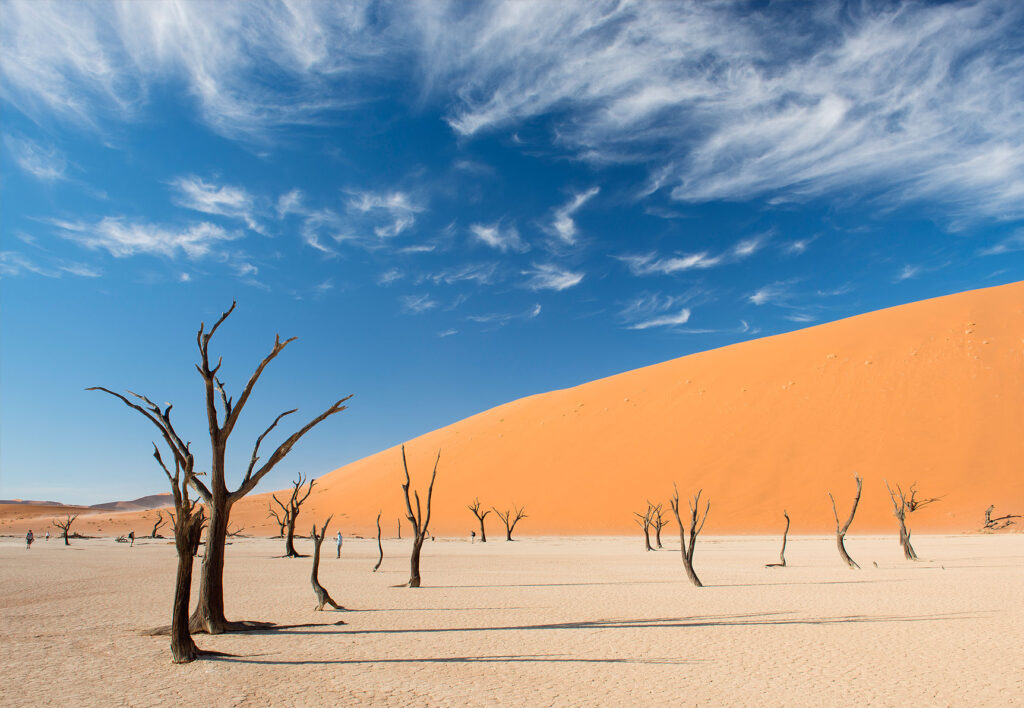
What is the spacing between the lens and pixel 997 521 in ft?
116

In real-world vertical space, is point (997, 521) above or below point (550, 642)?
below

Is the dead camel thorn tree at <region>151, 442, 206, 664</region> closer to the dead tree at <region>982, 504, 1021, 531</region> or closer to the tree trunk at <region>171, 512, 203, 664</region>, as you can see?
the tree trunk at <region>171, 512, 203, 664</region>

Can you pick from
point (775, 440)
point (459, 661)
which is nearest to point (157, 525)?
point (775, 440)

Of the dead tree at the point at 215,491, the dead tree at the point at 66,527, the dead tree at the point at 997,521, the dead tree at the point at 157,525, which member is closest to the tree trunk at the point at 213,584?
the dead tree at the point at 215,491

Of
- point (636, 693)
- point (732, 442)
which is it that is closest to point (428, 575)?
point (636, 693)

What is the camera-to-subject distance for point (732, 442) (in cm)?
4900

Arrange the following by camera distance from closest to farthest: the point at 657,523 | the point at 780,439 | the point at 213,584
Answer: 1. the point at 213,584
2. the point at 657,523
3. the point at 780,439

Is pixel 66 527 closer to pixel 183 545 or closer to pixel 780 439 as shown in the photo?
pixel 183 545

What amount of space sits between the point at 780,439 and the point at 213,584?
45501mm

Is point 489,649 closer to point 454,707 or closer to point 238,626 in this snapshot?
point 454,707

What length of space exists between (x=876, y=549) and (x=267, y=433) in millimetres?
28016

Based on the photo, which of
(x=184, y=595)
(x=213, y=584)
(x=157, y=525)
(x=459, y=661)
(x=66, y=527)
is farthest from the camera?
(x=157, y=525)

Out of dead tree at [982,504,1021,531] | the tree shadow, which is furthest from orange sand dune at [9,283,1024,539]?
the tree shadow

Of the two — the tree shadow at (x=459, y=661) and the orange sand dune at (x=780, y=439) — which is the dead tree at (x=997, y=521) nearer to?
the orange sand dune at (x=780, y=439)
